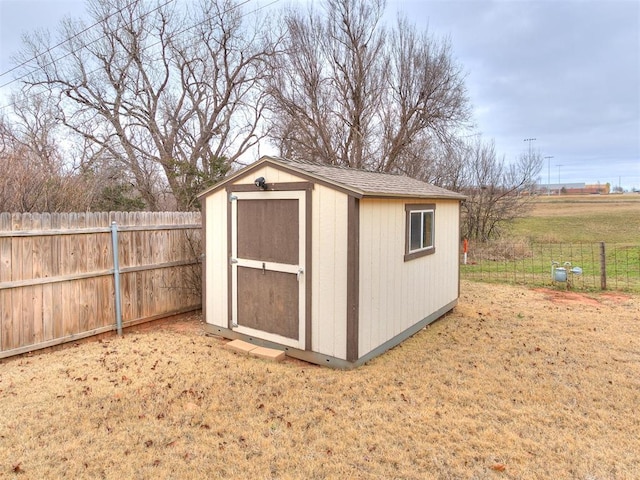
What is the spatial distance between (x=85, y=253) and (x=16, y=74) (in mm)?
13241

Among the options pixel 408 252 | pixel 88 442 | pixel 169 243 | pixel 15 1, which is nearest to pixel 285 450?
pixel 88 442

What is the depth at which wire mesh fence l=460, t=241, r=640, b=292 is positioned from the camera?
8.80 m

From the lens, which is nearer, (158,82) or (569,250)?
(569,250)

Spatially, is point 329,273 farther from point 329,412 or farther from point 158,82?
point 158,82

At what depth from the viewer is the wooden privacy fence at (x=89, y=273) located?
4.59 meters

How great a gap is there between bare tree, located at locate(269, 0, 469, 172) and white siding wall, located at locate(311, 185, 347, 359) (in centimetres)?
919

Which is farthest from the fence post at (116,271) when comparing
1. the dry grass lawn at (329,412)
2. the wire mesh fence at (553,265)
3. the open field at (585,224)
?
the open field at (585,224)

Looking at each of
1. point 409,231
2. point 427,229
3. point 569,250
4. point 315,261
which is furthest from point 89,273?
point 569,250

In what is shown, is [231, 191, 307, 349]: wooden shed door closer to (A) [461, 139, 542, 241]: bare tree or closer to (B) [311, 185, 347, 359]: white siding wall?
(B) [311, 185, 347, 359]: white siding wall

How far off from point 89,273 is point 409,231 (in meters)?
4.32

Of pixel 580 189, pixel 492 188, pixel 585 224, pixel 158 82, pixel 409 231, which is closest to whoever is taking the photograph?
pixel 409 231

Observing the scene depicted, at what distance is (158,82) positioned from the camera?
1667 centimetres

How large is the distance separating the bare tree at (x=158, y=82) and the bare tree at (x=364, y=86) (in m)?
3.10

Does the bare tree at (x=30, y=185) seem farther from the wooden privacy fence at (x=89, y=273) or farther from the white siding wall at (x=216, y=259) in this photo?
the white siding wall at (x=216, y=259)
